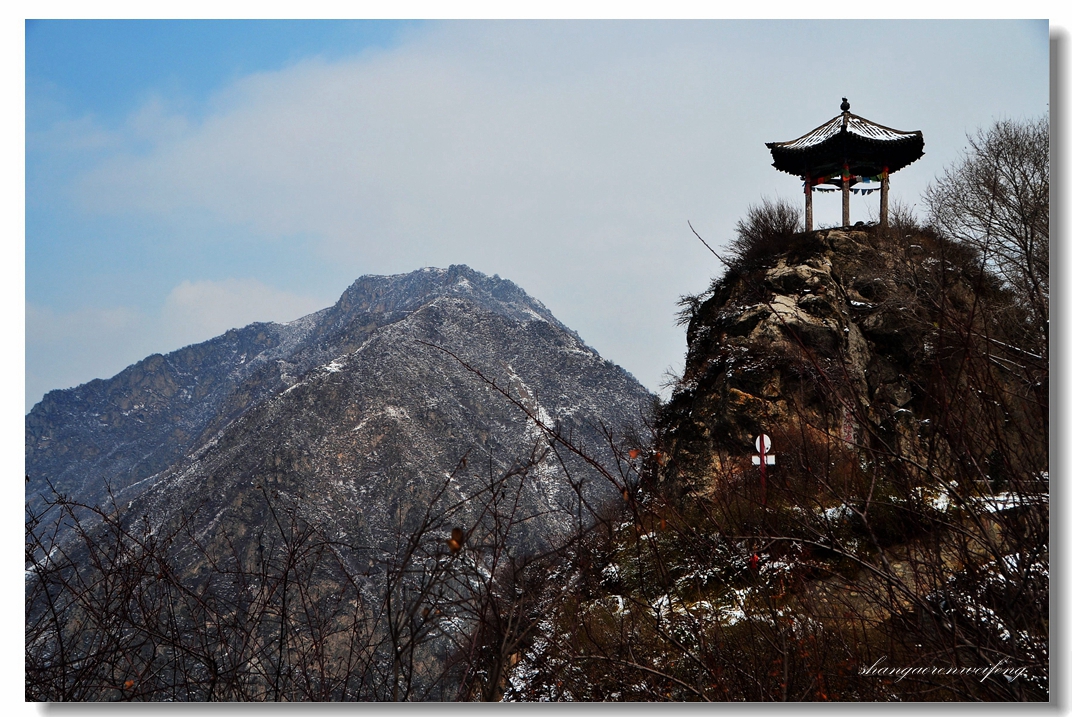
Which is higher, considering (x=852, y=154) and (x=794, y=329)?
(x=852, y=154)

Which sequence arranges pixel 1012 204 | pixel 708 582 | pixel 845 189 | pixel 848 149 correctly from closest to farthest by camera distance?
pixel 708 582 → pixel 1012 204 → pixel 848 149 → pixel 845 189

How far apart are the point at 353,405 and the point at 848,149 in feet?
229

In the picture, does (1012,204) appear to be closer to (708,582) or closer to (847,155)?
(708,582)

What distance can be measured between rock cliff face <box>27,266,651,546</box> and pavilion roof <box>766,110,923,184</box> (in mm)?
38430

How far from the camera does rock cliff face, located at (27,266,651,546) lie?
59.2 metres

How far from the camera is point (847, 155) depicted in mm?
12328

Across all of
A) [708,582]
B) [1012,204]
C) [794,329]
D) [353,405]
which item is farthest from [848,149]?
[353,405]

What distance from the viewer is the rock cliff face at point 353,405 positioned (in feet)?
194

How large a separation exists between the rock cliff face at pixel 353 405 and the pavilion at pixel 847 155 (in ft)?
126

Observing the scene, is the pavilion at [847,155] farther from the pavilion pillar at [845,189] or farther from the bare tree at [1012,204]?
the bare tree at [1012,204]

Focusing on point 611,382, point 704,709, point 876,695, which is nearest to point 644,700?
point 704,709

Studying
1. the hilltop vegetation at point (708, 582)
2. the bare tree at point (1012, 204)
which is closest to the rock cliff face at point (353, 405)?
the bare tree at point (1012, 204)

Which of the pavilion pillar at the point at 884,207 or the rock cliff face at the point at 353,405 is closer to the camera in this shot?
the pavilion pillar at the point at 884,207

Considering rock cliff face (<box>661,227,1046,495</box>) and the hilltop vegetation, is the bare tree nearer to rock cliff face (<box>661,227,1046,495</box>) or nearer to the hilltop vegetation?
the hilltop vegetation
